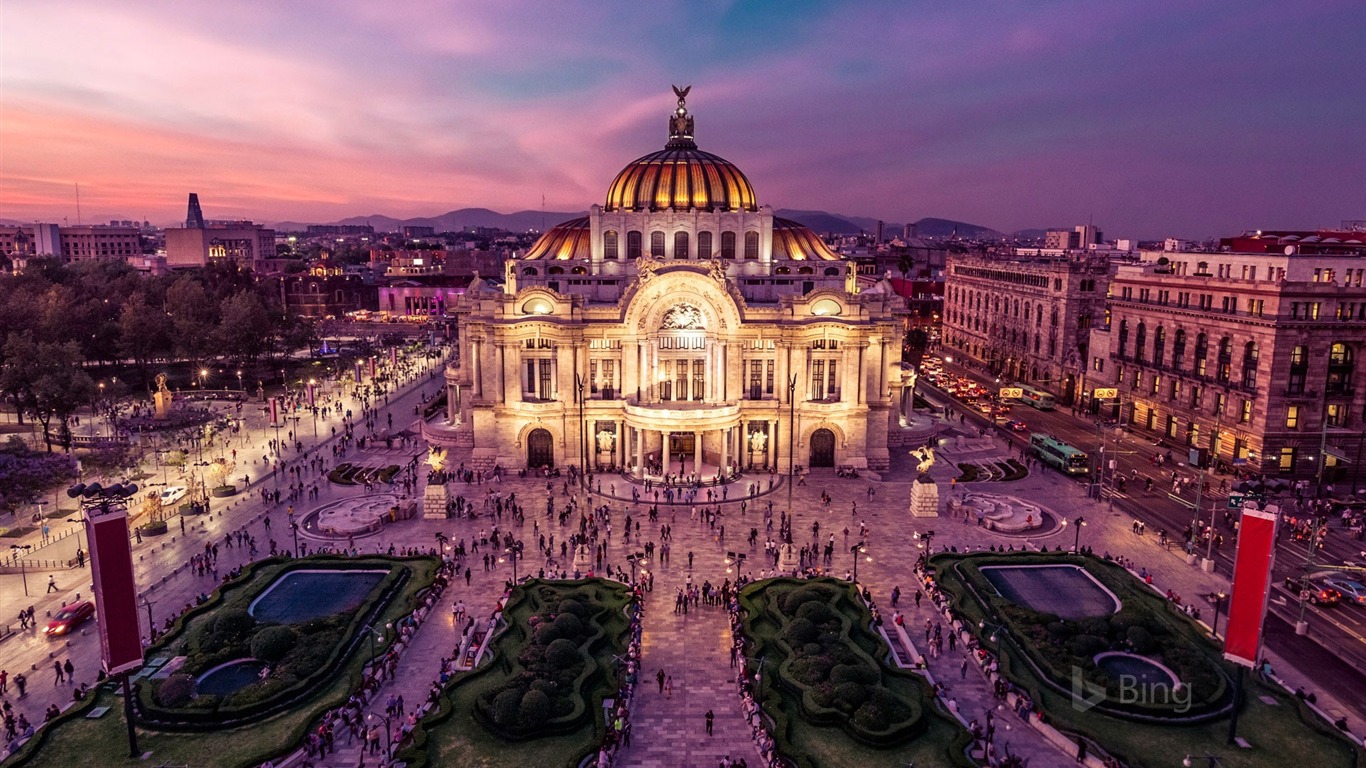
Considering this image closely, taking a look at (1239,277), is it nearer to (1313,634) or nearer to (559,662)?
(1313,634)

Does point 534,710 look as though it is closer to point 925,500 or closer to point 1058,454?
point 925,500

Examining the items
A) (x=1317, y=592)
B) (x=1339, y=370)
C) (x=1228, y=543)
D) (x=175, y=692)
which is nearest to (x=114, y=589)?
(x=175, y=692)

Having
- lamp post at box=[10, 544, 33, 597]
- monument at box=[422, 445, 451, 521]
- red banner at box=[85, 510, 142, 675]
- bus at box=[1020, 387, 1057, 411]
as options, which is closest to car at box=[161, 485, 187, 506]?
lamp post at box=[10, 544, 33, 597]

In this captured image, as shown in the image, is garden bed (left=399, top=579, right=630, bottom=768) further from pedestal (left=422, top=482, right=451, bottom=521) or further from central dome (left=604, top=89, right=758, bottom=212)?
central dome (left=604, top=89, right=758, bottom=212)

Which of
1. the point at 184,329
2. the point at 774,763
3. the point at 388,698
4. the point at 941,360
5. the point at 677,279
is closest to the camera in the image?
the point at 774,763

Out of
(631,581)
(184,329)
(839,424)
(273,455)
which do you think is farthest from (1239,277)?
(184,329)
